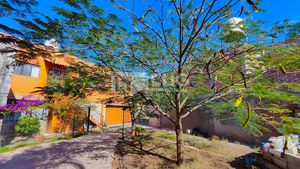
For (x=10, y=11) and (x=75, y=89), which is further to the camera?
(x=75, y=89)

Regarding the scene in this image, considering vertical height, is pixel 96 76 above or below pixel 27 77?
below

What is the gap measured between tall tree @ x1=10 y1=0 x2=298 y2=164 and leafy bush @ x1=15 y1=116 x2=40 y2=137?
953cm

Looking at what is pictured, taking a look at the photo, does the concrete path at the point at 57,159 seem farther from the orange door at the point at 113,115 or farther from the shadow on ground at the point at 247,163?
the orange door at the point at 113,115

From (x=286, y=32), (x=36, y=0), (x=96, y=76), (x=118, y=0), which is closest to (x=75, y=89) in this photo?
(x=96, y=76)

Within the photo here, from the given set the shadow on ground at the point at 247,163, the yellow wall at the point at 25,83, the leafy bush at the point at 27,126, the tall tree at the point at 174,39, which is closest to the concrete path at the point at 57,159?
the tall tree at the point at 174,39

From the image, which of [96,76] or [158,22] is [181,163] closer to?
[96,76]

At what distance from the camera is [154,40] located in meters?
5.05

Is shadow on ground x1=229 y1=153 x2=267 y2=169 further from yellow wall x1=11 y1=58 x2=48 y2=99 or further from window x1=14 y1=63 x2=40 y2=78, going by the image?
window x1=14 y1=63 x2=40 y2=78

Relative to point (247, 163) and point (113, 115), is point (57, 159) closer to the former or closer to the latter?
point (247, 163)

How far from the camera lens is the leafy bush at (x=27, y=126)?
34.9ft

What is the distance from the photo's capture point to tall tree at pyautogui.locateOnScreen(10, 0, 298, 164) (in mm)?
3627

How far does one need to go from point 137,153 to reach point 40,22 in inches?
217

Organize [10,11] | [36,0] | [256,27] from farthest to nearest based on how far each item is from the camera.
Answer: [256,27], [36,0], [10,11]

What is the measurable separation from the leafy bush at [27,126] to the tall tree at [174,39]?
953 centimetres
